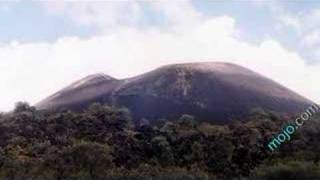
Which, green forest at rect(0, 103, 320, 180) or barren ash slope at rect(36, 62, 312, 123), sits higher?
barren ash slope at rect(36, 62, 312, 123)

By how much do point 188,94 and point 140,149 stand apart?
50.2 m

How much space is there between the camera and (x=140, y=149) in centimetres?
9531

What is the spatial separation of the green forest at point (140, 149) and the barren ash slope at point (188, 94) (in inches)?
766

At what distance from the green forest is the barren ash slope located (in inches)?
766

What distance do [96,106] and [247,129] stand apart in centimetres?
3057

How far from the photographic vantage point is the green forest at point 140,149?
76.4 meters

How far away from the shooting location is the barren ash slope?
444ft

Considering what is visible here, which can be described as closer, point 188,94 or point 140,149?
point 140,149

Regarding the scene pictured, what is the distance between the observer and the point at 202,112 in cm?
13438

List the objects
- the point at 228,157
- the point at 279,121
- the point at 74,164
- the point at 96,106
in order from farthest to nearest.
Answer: the point at 96,106 < the point at 279,121 < the point at 228,157 < the point at 74,164

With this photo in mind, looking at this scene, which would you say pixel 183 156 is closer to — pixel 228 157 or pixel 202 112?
pixel 228 157

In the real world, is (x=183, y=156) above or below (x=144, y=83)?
below

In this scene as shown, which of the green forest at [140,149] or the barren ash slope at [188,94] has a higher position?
the barren ash slope at [188,94]

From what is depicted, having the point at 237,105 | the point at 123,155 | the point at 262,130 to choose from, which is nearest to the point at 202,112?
the point at 237,105
